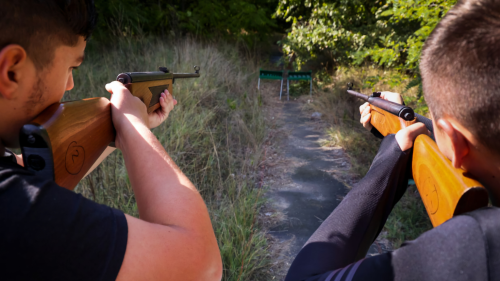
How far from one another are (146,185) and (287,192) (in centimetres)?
302

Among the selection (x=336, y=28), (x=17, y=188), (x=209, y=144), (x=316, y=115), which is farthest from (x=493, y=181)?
(x=336, y=28)

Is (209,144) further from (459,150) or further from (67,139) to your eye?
(459,150)

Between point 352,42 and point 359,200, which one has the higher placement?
point 359,200

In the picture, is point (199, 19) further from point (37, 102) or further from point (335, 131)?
point (37, 102)

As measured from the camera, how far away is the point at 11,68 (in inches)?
32.1

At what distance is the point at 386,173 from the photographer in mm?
1368

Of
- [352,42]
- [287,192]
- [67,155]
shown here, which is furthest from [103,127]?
[352,42]

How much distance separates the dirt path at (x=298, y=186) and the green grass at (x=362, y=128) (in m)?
0.17

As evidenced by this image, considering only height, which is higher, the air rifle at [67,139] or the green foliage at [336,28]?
the air rifle at [67,139]

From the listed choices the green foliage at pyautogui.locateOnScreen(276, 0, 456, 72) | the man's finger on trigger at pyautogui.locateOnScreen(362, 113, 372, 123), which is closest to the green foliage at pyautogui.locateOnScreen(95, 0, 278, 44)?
the green foliage at pyautogui.locateOnScreen(276, 0, 456, 72)

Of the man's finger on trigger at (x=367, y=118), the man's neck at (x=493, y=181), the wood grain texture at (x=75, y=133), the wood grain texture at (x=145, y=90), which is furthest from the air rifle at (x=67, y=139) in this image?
the man's finger on trigger at (x=367, y=118)

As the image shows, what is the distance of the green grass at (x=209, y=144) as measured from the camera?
2.59 meters

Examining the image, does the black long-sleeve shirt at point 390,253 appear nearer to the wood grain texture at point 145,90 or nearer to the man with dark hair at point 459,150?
the man with dark hair at point 459,150

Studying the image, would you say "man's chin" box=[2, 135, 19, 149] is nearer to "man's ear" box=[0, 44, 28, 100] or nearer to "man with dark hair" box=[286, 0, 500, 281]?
"man's ear" box=[0, 44, 28, 100]
